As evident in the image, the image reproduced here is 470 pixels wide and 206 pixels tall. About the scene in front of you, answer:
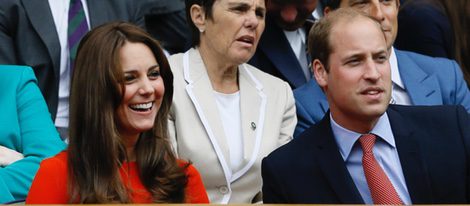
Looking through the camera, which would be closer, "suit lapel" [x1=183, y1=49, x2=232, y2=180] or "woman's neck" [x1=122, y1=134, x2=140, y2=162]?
"woman's neck" [x1=122, y1=134, x2=140, y2=162]

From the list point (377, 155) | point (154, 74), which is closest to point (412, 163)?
point (377, 155)

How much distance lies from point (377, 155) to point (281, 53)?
135cm

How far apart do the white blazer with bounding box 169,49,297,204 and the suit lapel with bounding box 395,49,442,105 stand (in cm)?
52

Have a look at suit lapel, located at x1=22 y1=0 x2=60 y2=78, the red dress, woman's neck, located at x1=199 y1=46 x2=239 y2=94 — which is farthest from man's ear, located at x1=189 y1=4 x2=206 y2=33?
the red dress

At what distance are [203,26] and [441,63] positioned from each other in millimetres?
1056

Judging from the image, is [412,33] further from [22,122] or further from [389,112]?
[22,122]

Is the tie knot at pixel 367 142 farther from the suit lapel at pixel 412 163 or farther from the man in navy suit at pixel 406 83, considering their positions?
the man in navy suit at pixel 406 83

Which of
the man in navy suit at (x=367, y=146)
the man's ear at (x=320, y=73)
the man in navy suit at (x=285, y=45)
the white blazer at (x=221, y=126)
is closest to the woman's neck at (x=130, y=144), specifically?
the man in navy suit at (x=367, y=146)

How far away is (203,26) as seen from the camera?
478cm

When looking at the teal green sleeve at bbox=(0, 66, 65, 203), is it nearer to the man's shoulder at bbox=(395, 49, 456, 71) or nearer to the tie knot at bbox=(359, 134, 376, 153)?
the tie knot at bbox=(359, 134, 376, 153)

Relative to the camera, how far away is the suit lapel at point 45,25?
482 centimetres

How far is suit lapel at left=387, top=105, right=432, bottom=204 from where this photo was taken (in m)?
3.81

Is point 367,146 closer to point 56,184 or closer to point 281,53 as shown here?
point 56,184

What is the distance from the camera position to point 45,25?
4855 mm
